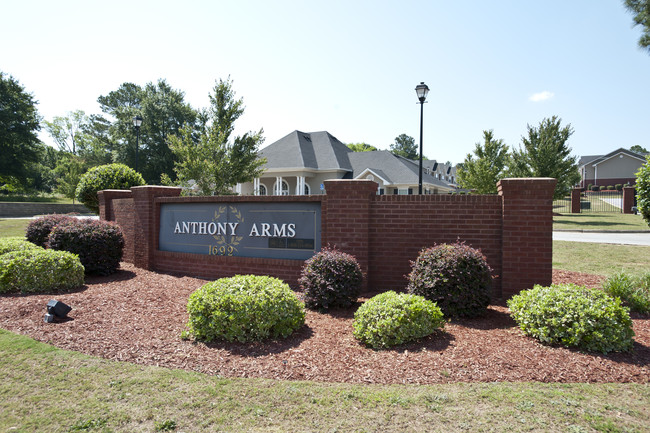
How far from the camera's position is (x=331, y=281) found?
18.8 ft

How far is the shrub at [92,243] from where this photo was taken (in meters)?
8.60

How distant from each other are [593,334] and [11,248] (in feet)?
34.8

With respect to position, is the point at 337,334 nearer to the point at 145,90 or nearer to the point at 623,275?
the point at 623,275

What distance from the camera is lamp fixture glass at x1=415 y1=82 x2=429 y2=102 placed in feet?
51.4

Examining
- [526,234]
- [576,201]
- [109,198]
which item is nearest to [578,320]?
[526,234]

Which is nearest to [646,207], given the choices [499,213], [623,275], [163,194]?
[623,275]

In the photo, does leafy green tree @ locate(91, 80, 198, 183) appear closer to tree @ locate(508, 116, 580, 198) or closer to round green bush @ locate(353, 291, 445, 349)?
tree @ locate(508, 116, 580, 198)

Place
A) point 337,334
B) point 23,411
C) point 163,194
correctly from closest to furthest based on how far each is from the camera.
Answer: point 23,411, point 337,334, point 163,194

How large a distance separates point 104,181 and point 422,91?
12.8 meters

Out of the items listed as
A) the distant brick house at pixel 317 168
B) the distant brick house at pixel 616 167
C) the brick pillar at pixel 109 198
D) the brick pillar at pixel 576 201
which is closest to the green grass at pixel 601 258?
the brick pillar at pixel 109 198

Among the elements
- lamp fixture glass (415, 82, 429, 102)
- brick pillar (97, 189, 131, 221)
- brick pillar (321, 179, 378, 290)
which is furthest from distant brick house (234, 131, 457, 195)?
brick pillar (321, 179, 378, 290)

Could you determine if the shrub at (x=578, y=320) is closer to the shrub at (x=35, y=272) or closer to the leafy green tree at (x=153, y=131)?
the shrub at (x=35, y=272)

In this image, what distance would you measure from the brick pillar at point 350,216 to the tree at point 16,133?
158 ft

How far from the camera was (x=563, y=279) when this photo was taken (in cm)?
741
